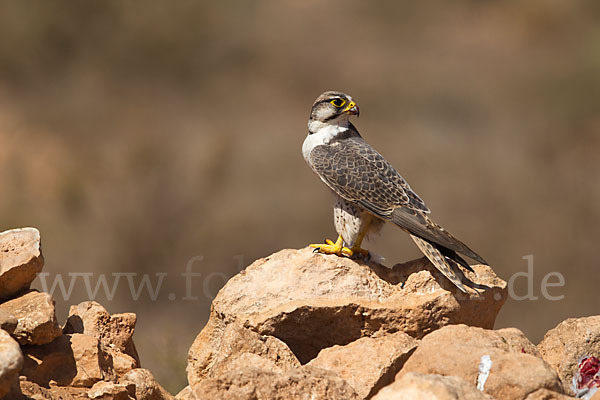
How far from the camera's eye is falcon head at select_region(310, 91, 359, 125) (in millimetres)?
7258

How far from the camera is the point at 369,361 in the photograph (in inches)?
202

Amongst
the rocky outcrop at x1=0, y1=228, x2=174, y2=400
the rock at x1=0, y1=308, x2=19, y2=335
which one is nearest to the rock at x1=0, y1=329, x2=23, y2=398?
the rocky outcrop at x1=0, y1=228, x2=174, y2=400

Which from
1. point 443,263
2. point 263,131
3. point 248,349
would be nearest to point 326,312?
point 248,349

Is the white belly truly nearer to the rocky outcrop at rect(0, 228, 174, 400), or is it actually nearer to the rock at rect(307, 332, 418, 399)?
the rock at rect(307, 332, 418, 399)

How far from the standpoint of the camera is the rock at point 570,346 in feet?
18.9

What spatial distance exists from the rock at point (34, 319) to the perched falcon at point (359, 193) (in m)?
2.23

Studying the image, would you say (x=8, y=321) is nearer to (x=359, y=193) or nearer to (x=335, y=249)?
(x=335, y=249)

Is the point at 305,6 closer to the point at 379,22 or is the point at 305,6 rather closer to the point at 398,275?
the point at 379,22

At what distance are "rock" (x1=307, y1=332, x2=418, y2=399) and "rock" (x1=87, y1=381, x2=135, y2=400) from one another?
3.89 feet

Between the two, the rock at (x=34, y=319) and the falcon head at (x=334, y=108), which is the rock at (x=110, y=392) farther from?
the falcon head at (x=334, y=108)

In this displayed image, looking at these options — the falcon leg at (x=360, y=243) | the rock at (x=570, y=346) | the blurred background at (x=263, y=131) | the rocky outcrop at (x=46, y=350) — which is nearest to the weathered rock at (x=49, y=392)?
the rocky outcrop at (x=46, y=350)

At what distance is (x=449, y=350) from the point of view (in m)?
4.81

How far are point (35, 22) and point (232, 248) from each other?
1000cm

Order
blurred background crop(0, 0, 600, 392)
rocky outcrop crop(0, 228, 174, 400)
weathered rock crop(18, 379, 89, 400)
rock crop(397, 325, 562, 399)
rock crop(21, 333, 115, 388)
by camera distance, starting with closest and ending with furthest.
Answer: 1. rock crop(397, 325, 562, 399)
2. weathered rock crop(18, 379, 89, 400)
3. rocky outcrop crop(0, 228, 174, 400)
4. rock crop(21, 333, 115, 388)
5. blurred background crop(0, 0, 600, 392)
